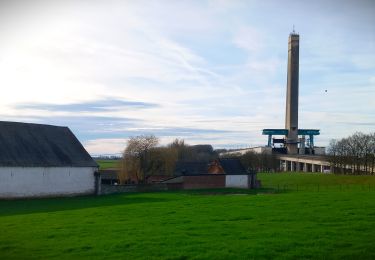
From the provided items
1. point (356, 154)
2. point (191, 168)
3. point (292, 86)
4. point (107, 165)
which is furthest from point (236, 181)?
point (107, 165)

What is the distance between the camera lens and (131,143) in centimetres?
6391

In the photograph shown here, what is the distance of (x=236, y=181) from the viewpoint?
56531 mm

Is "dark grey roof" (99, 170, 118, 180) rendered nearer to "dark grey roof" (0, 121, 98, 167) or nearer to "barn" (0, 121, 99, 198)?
"dark grey roof" (0, 121, 98, 167)

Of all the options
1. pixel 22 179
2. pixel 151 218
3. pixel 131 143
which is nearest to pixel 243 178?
pixel 131 143

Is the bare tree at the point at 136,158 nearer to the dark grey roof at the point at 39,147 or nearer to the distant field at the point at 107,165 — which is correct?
the distant field at the point at 107,165

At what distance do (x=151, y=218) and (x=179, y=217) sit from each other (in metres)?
1.18

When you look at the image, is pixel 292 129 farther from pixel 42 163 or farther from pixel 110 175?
pixel 42 163

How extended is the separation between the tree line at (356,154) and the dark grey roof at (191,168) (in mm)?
25844

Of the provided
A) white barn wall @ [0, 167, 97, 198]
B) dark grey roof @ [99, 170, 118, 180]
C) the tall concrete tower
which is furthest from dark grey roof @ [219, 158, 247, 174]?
the tall concrete tower

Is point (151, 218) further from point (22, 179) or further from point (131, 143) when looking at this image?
point (131, 143)

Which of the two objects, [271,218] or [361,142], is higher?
[361,142]

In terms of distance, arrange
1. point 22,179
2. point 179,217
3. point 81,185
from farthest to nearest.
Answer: point 81,185, point 22,179, point 179,217

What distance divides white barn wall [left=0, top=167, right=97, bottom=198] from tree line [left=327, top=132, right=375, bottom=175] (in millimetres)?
43681

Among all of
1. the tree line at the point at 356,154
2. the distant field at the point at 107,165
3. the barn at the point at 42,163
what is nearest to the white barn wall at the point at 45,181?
the barn at the point at 42,163
